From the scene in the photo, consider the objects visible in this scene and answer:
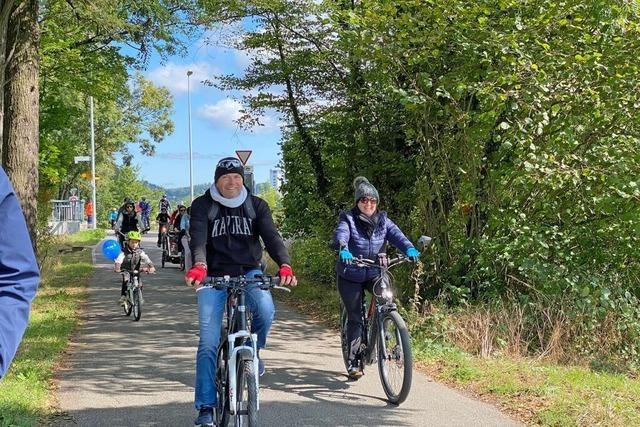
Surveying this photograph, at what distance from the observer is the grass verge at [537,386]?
538 centimetres

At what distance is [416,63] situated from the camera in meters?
9.00

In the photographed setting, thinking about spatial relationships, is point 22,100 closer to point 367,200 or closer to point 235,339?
point 367,200

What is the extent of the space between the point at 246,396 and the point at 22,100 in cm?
887

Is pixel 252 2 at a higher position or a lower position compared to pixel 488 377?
higher

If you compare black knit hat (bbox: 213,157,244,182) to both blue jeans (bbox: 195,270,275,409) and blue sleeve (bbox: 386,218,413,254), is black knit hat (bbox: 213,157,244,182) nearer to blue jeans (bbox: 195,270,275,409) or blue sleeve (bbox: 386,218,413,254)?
blue jeans (bbox: 195,270,275,409)

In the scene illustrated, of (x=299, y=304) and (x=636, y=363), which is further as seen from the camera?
(x=299, y=304)

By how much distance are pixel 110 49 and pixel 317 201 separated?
7.20m

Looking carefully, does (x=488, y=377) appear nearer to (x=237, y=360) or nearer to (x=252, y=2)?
(x=237, y=360)

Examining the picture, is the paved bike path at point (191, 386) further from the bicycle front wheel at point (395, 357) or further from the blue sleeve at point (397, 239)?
the blue sleeve at point (397, 239)

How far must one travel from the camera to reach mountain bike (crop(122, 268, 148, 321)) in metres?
10.4

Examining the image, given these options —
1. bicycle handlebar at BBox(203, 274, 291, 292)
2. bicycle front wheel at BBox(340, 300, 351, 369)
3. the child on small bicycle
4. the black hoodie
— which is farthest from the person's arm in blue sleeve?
the child on small bicycle

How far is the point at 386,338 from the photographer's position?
20.0ft

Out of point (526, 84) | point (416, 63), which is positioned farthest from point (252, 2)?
point (526, 84)

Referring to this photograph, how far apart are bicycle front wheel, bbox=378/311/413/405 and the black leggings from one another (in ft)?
1.29
